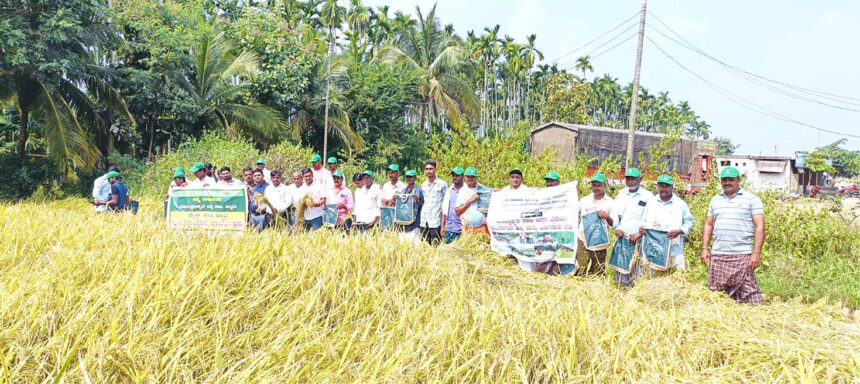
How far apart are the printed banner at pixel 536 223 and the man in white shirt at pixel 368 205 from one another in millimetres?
1455

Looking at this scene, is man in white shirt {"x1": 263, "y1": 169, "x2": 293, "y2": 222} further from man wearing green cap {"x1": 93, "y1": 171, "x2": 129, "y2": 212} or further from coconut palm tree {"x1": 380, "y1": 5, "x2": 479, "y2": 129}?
coconut palm tree {"x1": 380, "y1": 5, "x2": 479, "y2": 129}

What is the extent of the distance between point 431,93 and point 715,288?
21.2 metres

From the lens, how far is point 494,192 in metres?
5.82

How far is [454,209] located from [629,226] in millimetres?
1746

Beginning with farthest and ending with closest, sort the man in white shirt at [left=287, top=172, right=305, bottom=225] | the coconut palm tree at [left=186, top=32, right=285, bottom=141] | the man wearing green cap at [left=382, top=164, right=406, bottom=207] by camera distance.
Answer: the coconut palm tree at [left=186, top=32, right=285, bottom=141]
the man in white shirt at [left=287, top=172, right=305, bottom=225]
the man wearing green cap at [left=382, top=164, right=406, bottom=207]

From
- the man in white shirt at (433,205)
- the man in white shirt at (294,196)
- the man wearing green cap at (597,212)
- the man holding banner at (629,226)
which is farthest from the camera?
the man in white shirt at (294,196)

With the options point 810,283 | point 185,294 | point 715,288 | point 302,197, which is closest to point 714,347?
point 715,288

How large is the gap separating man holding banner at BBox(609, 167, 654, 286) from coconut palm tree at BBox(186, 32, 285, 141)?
12785 mm

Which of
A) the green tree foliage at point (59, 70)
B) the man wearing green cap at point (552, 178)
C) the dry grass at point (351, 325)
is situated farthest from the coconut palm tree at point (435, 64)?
the dry grass at point (351, 325)

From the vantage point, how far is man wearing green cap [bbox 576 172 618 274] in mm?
5180

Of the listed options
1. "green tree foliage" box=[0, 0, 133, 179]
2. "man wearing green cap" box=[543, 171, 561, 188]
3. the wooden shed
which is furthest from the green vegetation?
the wooden shed

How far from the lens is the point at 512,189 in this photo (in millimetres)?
5676

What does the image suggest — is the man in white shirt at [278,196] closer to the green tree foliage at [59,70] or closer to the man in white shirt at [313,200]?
the man in white shirt at [313,200]

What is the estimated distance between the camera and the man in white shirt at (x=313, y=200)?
6782 millimetres
